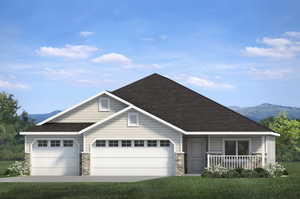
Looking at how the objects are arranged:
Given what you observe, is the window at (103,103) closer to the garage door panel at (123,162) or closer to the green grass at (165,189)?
the garage door panel at (123,162)

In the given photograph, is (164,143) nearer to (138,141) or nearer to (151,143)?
(151,143)

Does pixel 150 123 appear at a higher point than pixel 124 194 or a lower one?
higher

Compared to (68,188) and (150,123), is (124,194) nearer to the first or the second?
(68,188)

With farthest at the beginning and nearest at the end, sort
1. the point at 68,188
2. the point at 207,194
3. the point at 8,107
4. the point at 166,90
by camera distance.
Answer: the point at 8,107, the point at 166,90, the point at 68,188, the point at 207,194

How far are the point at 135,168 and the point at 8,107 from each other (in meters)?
61.1

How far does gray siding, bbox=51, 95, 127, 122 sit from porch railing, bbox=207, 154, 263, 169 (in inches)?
274

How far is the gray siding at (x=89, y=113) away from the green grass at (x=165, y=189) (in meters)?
9.35

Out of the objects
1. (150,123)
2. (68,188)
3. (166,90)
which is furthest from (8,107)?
(68,188)

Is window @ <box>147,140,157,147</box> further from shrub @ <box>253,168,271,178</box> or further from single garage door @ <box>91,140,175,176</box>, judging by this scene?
shrub @ <box>253,168,271,178</box>

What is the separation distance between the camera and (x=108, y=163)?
34406 mm

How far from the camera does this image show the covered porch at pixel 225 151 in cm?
3441

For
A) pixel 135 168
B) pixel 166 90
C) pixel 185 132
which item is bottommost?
pixel 135 168

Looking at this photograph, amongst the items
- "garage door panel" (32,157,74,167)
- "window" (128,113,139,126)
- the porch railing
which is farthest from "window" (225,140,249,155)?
"garage door panel" (32,157,74,167)

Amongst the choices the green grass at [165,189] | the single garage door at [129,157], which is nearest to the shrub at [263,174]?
the green grass at [165,189]
